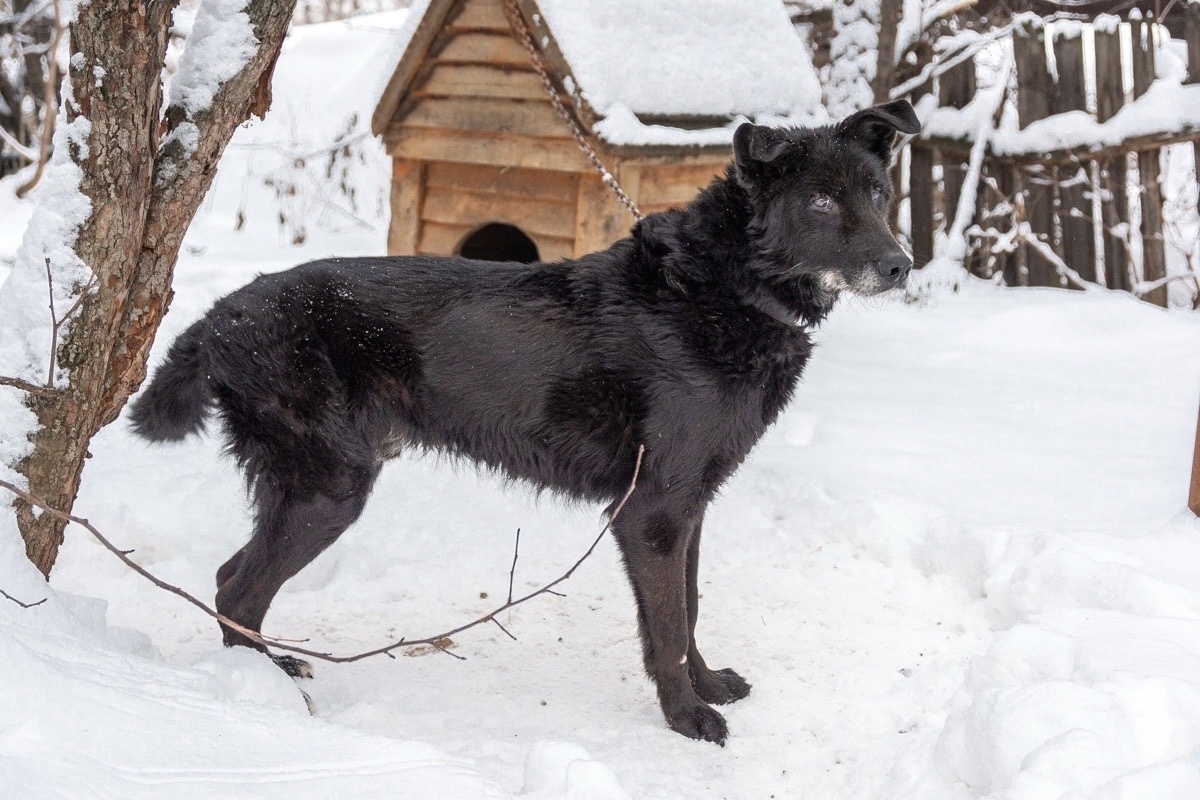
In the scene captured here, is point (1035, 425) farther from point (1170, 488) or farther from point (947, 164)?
point (947, 164)

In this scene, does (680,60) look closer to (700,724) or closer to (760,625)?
(760,625)

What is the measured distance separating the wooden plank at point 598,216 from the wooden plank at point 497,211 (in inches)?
6.3

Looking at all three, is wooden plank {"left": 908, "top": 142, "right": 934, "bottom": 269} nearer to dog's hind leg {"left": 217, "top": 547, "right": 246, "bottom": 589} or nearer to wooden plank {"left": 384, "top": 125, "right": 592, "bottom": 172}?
wooden plank {"left": 384, "top": 125, "right": 592, "bottom": 172}

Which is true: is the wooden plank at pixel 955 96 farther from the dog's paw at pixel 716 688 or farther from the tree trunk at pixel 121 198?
the tree trunk at pixel 121 198

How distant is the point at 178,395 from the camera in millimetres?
3164

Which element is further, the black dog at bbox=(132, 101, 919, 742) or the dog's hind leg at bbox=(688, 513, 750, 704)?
the dog's hind leg at bbox=(688, 513, 750, 704)

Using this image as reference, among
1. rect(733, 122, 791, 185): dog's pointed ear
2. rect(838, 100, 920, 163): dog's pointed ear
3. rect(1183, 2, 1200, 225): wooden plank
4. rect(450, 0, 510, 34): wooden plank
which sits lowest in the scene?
rect(733, 122, 791, 185): dog's pointed ear

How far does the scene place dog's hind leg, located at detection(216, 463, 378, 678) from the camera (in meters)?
3.11

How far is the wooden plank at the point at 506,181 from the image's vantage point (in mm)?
5469

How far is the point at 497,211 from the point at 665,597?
3.18 m

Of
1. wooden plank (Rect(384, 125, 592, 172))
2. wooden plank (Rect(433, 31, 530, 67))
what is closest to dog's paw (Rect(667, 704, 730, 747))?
wooden plank (Rect(384, 125, 592, 172))

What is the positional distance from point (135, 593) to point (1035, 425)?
4.03 meters

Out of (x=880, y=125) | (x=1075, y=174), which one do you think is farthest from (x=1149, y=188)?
(x=880, y=125)

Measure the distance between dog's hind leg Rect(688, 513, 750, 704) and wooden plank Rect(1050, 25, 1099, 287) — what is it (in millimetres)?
5176
